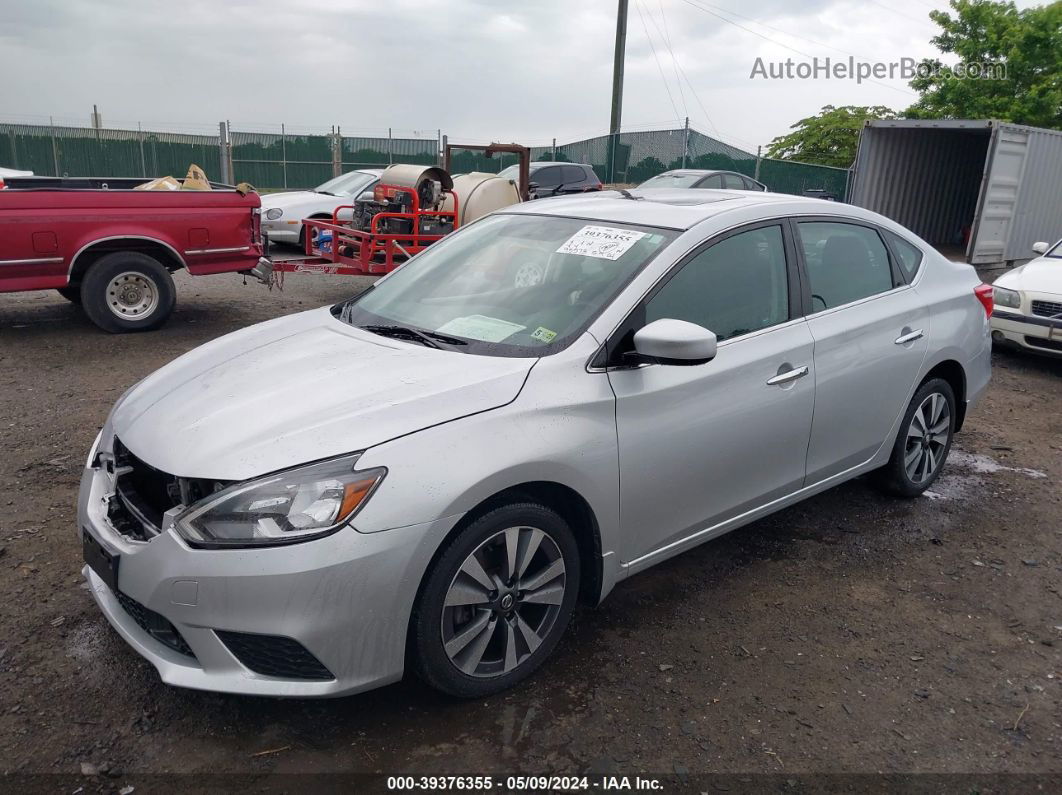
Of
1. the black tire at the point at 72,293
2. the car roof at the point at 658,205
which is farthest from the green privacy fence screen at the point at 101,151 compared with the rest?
the car roof at the point at 658,205

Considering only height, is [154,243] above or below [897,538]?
above

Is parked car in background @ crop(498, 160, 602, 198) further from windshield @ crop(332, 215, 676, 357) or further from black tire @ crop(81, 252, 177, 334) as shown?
windshield @ crop(332, 215, 676, 357)

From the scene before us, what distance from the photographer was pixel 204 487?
8.34 feet

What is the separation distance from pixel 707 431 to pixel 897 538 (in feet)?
5.46

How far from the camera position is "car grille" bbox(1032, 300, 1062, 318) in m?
7.70

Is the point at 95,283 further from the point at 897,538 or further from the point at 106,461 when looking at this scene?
the point at 897,538

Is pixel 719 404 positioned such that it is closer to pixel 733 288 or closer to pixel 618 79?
pixel 733 288

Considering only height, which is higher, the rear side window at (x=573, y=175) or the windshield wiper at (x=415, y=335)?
the rear side window at (x=573, y=175)

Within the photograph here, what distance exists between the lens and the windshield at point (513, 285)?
10.4 ft

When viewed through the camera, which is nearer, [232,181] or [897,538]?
[897,538]

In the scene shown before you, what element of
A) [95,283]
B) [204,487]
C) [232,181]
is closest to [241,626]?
[204,487]

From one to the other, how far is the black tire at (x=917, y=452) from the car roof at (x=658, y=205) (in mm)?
1031

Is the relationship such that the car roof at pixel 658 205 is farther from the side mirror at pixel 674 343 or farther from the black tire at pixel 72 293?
the black tire at pixel 72 293

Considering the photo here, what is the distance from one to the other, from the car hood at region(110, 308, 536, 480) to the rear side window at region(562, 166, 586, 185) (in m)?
14.3
